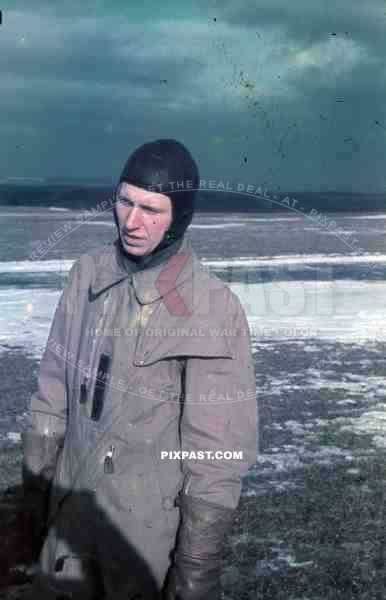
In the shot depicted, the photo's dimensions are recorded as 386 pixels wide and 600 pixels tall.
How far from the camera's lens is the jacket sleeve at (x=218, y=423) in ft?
6.40

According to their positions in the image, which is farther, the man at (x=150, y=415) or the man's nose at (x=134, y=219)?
the man's nose at (x=134, y=219)

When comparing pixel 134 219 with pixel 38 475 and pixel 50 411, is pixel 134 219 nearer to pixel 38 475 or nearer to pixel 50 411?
pixel 50 411

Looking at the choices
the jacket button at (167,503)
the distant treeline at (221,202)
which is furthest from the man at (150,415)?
the distant treeline at (221,202)

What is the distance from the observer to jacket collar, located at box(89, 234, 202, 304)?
204 cm

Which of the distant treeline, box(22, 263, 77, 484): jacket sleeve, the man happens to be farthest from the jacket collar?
the distant treeline

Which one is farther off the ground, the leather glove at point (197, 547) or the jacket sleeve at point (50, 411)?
the jacket sleeve at point (50, 411)

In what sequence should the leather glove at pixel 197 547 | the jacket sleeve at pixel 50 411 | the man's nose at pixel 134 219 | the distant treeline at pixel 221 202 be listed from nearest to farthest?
the leather glove at pixel 197 547, the man's nose at pixel 134 219, the jacket sleeve at pixel 50 411, the distant treeline at pixel 221 202

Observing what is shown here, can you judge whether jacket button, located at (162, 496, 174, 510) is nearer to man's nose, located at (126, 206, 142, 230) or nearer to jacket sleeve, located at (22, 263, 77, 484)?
jacket sleeve, located at (22, 263, 77, 484)

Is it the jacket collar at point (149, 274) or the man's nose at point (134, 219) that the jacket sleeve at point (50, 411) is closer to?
the jacket collar at point (149, 274)

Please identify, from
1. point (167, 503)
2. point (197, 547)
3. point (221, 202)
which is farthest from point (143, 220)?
point (221, 202)

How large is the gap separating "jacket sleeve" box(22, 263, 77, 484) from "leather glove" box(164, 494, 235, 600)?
1.64 feet

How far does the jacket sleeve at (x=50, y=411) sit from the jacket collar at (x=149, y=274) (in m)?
0.13

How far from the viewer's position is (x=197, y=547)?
1.96 metres

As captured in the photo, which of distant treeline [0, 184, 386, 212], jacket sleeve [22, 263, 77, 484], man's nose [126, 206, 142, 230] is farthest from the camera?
distant treeline [0, 184, 386, 212]
